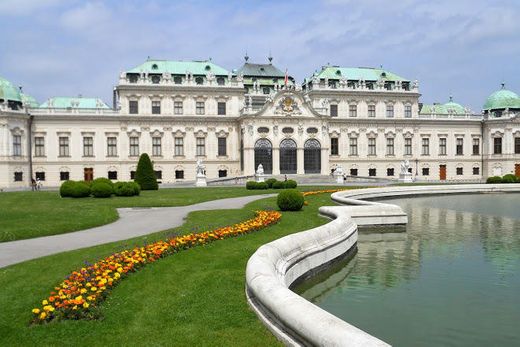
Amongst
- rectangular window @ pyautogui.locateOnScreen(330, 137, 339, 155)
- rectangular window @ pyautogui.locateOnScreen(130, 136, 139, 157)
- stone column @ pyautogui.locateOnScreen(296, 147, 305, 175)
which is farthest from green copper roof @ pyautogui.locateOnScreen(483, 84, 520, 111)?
rectangular window @ pyautogui.locateOnScreen(130, 136, 139, 157)

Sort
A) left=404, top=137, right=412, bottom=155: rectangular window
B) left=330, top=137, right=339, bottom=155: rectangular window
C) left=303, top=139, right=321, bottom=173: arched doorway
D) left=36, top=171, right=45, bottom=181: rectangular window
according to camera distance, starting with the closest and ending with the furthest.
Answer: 1. left=36, top=171, right=45, bottom=181: rectangular window
2. left=303, top=139, right=321, bottom=173: arched doorway
3. left=330, top=137, right=339, bottom=155: rectangular window
4. left=404, top=137, right=412, bottom=155: rectangular window

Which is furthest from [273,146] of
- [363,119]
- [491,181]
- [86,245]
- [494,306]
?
[494,306]

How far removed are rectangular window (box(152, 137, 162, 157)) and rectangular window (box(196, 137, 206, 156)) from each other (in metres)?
4.88

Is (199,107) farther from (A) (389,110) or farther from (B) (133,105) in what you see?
(A) (389,110)

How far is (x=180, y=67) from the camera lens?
6469 cm

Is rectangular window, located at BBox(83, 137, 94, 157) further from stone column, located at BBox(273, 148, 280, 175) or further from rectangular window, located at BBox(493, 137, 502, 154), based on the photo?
rectangular window, located at BBox(493, 137, 502, 154)

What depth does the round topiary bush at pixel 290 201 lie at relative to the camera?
23125 millimetres

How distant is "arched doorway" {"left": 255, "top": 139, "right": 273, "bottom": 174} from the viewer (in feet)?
204

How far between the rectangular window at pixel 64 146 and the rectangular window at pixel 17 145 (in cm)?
445

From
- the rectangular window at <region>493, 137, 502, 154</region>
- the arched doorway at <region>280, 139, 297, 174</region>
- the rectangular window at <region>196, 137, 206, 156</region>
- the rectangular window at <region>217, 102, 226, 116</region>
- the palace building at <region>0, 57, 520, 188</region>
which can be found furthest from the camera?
the rectangular window at <region>493, 137, 502, 154</region>

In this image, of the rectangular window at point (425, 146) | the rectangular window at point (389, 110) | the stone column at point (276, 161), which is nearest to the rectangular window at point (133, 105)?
the stone column at point (276, 161)

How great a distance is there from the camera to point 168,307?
27.4 feet

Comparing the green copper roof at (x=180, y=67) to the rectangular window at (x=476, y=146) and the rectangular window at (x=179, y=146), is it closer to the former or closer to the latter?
the rectangular window at (x=179, y=146)

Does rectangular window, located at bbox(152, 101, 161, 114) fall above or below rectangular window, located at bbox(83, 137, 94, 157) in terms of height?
above
